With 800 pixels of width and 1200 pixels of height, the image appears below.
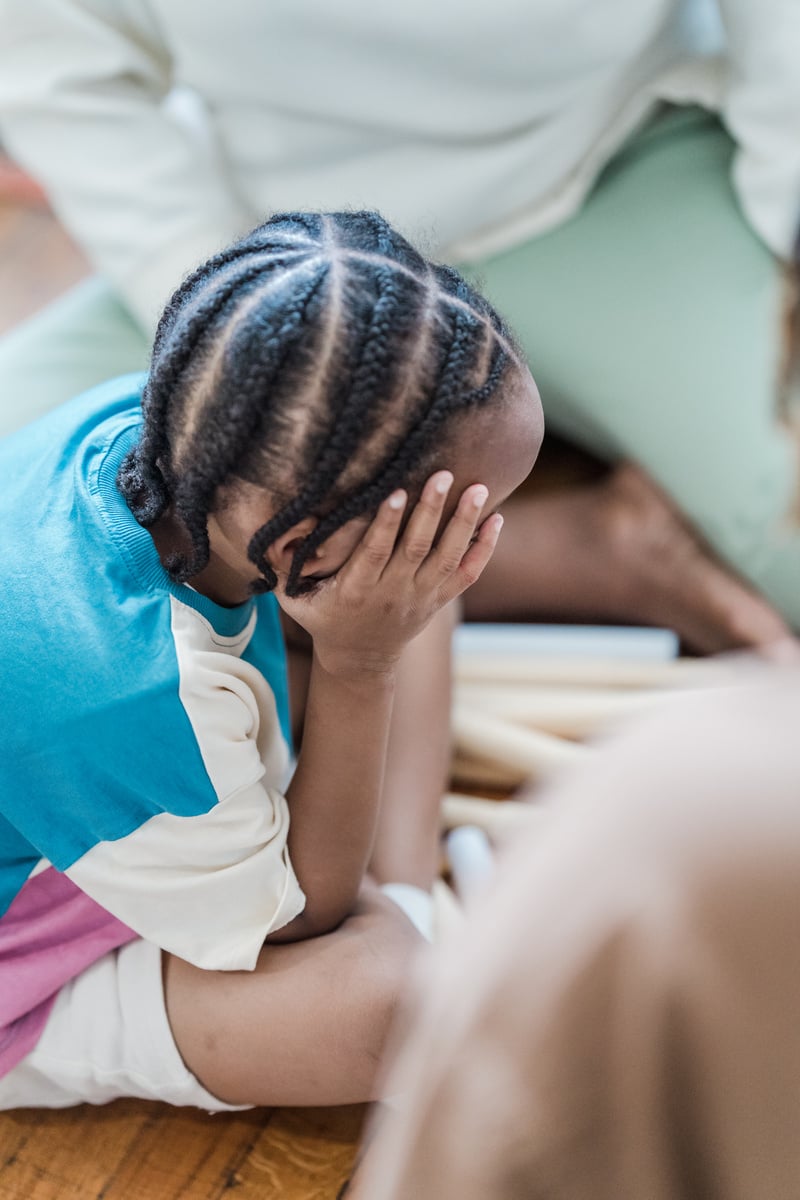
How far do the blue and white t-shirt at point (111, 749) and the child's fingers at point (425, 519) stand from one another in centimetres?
14

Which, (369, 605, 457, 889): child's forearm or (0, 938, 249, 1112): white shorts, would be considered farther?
(369, 605, 457, 889): child's forearm

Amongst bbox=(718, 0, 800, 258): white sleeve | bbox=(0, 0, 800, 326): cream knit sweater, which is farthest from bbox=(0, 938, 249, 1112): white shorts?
bbox=(718, 0, 800, 258): white sleeve

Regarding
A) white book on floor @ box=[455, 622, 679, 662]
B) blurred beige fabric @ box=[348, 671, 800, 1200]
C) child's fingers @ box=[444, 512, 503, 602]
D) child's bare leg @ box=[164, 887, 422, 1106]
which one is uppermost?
blurred beige fabric @ box=[348, 671, 800, 1200]

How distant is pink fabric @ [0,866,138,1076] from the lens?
2.50 feet

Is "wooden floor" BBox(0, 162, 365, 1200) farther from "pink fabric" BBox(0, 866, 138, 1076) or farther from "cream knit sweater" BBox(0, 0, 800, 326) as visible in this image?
"cream knit sweater" BBox(0, 0, 800, 326)

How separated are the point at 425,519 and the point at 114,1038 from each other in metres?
0.42

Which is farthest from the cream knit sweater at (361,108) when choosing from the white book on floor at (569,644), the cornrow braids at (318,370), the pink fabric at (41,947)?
the pink fabric at (41,947)

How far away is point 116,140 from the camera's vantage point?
115 centimetres

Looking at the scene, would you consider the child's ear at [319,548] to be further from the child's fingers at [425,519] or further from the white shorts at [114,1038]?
the white shorts at [114,1038]

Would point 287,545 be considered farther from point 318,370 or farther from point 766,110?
point 766,110

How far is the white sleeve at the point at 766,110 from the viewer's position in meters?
1.04

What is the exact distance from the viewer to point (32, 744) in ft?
2.19

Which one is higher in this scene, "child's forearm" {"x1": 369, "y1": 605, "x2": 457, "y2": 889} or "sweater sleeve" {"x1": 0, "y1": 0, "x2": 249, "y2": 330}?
"sweater sleeve" {"x1": 0, "y1": 0, "x2": 249, "y2": 330}

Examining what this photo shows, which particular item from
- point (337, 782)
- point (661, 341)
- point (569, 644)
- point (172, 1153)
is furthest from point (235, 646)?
point (661, 341)
